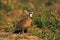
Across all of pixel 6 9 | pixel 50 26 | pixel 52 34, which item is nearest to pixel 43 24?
pixel 50 26

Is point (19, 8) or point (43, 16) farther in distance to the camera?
point (19, 8)

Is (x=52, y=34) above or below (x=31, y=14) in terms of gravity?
below

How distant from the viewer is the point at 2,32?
37.1ft

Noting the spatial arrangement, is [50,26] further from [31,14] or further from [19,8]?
[19,8]

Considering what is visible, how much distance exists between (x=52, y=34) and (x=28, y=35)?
2.99 ft

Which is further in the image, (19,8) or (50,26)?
(19,8)

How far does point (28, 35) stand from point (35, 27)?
37.9 inches

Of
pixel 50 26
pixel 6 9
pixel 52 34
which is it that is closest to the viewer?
pixel 52 34

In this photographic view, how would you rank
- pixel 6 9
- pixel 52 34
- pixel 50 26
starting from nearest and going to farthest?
1. pixel 52 34
2. pixel 50 26
3. pixel 6 9

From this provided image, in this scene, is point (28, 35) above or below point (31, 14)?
below

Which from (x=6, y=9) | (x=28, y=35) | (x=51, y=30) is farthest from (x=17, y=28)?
(x=6, y=9)

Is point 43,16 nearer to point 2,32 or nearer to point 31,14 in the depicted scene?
point 31,14

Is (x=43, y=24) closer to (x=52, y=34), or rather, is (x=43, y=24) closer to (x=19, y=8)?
(x=52, y=34)

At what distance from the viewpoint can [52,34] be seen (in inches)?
421
